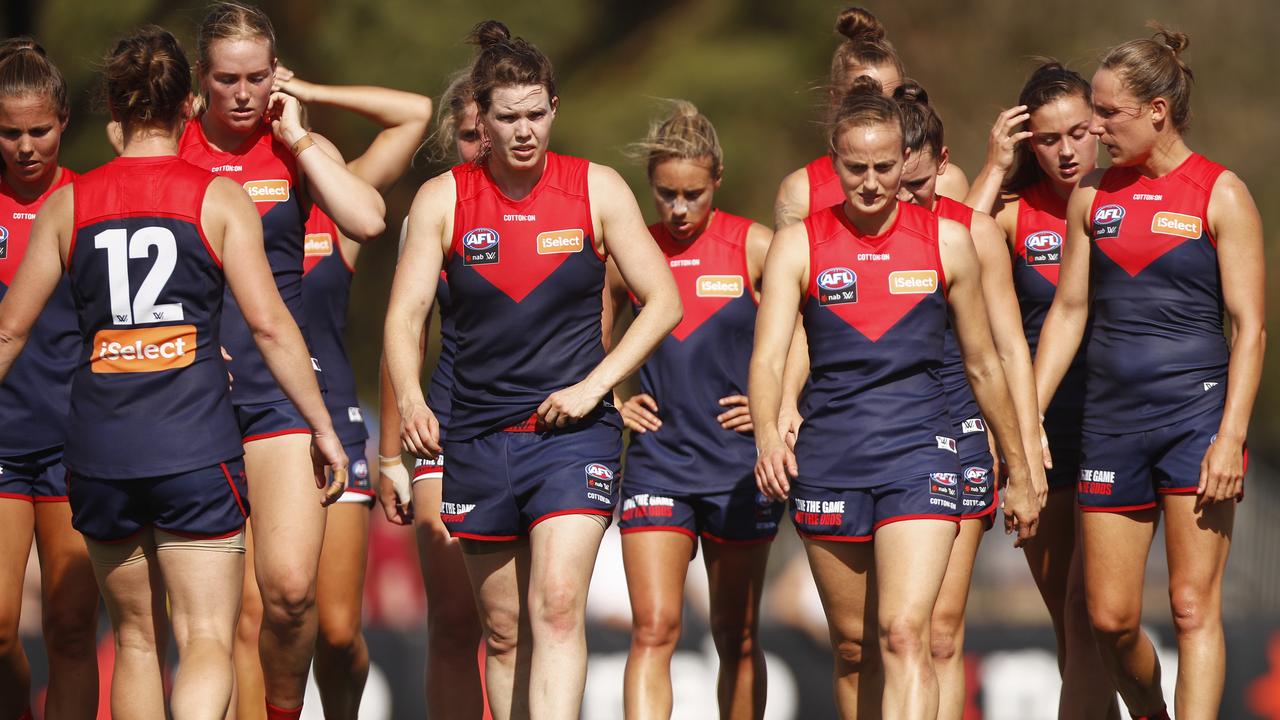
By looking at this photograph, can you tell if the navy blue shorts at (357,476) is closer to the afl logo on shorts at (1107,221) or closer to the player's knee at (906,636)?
the player's knee at (906,636)

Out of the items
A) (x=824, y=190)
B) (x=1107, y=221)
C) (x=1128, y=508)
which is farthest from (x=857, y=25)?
(x=1128, y=508)

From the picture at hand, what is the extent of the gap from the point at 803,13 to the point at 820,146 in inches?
56.2

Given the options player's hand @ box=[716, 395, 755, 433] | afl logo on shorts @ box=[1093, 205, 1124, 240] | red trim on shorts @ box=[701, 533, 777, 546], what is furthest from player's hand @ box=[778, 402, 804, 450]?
afl logo on shorts @ box=[1093, 205, 1124, 240]

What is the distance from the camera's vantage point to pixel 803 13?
1806 cm

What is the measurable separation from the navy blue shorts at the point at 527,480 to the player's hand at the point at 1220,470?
210 cm

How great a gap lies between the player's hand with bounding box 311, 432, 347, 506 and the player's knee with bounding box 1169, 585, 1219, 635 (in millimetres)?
2986

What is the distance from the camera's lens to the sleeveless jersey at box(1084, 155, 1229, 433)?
6.22 metres

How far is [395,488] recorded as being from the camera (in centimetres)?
699

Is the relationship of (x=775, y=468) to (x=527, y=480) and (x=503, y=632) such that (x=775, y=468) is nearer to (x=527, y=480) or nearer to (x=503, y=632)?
(x=527, y=480)

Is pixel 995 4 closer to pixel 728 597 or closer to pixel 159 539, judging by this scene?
pixel 728 597

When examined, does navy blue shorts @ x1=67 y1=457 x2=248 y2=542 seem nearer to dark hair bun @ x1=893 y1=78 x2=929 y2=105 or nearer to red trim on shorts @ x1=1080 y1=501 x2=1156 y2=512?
dark hair bun @ x1=893 y1=78 x2=929 y2=105

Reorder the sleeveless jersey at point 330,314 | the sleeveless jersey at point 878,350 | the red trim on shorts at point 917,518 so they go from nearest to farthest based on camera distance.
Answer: the red trim on shorts at point 917,518 → the sleeveless jersey at point 878,350 → the sleeveless jersey at point 330,314

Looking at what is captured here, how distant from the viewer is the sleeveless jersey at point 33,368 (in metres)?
6.27

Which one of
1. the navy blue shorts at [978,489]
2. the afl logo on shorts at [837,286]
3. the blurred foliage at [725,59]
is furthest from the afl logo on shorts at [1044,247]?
the blurred foliage at [725,59]
